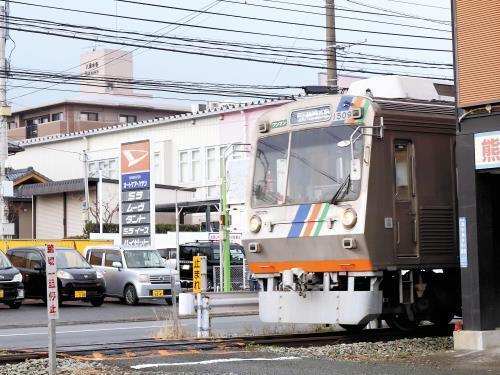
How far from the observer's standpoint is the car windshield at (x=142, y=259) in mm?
32125

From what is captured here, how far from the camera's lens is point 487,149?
44.5 feet

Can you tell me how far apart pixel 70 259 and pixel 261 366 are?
19.2 metres

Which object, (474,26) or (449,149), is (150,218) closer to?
(449,149)

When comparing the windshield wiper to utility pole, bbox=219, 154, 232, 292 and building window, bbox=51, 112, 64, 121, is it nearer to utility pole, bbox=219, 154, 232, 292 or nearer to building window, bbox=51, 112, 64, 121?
utility pole, bbox=219, 154, 232, 292

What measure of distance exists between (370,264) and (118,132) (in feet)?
154

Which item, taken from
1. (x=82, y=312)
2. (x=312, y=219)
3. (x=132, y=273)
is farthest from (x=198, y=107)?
(x=312, y=219)

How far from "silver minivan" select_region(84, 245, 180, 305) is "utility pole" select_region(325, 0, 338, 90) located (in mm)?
7753

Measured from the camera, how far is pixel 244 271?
38656mm

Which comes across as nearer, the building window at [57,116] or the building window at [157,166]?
the building window at [157,166]

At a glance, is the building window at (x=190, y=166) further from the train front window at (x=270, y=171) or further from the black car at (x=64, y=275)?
the train front window at (x=270, y=171)

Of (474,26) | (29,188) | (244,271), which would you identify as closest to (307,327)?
(474,26)

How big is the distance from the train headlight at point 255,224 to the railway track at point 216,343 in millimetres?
1756

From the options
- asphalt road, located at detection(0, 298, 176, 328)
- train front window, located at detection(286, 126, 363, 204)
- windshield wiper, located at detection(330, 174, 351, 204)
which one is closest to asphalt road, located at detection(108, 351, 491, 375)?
windshield wiper, located at detection(330, 174, 351, 204)

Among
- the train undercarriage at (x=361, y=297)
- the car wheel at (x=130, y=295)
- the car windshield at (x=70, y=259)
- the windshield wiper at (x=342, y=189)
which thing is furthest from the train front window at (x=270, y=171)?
the car wheel at (x=130, y=295)
